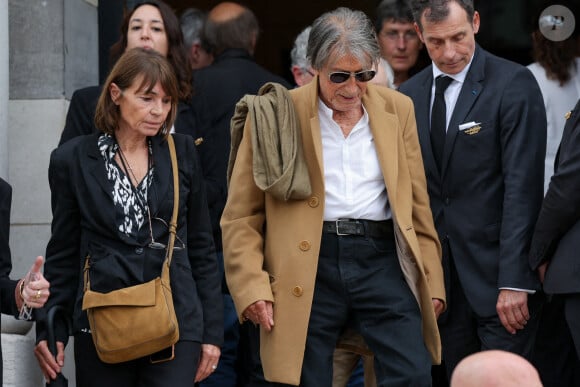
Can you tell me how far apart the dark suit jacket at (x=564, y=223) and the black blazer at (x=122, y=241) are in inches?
55.5

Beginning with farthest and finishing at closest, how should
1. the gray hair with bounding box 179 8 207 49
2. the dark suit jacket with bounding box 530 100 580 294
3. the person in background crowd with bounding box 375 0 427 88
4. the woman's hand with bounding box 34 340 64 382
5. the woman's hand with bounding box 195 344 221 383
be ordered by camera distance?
the gray hair with bounding box 179 8 207 49 < the person in background crowd with bounding box 375 0 427 88 < the dark suit jacket with bounding box 530 100 580 294 < the woman's hand with bounding box 195 344 221 383 < the woman's hand with bounding box 34 340 64 382

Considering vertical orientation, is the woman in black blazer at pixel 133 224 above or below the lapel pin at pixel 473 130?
below

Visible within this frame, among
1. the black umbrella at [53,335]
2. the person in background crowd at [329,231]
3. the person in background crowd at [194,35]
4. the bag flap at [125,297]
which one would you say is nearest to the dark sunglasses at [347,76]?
the person in background crowd at [329,231]

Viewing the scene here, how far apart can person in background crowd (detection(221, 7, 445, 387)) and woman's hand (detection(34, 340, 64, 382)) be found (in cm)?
74

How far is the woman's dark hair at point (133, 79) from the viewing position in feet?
18.9

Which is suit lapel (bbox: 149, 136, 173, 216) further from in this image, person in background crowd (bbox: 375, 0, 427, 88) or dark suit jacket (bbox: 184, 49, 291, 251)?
person in background crowd (bbox: 375, 0, 427, 88)

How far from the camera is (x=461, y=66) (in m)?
6.46

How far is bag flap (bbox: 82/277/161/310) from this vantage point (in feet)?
17.8

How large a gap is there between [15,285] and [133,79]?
1.02 metres

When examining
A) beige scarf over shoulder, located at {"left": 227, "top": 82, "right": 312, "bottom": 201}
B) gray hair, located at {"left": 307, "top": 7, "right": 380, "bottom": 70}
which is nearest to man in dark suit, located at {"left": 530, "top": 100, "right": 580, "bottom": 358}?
gray hair, located at {"left": 307, "top": 7, "right": 380, "bottom": 70}

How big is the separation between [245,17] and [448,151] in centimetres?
196

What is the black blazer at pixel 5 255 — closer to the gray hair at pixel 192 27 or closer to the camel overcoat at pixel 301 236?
the camel overcoat at pixel 301 236

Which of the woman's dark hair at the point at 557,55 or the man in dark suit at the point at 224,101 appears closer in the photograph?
the man in dark suit at the point at 224,101

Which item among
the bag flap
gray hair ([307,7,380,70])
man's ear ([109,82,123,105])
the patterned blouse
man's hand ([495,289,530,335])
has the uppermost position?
gray hair ([307,7,380,70])
